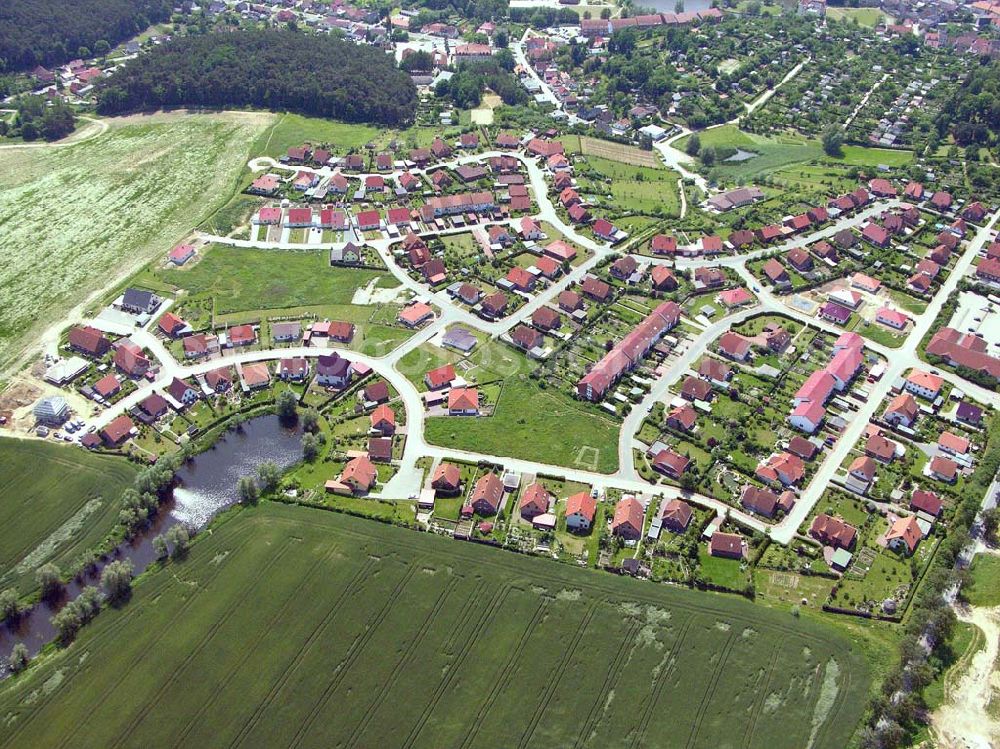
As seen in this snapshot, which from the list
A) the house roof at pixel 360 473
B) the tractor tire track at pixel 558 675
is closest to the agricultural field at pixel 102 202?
the house roof at pixel 360 473

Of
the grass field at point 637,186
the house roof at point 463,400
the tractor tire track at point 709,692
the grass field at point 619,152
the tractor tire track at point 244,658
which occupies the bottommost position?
the tractor tire track at point 244,658

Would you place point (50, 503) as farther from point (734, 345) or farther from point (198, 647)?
point (734, 345)

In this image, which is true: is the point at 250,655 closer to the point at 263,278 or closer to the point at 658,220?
the point at 263,278

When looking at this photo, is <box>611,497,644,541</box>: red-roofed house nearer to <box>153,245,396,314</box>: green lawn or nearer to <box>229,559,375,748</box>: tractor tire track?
<box>229,559,375,748</box>: tractor tire track

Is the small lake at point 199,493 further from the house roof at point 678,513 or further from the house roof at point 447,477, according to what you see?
the house roof at point 678,513

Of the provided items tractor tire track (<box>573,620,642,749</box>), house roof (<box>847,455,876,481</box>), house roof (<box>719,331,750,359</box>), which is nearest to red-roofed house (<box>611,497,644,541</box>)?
tractor tire track (<box>573,620,642,749</box>)

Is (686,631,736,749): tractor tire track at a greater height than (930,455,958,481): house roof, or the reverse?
(930,455,958,481): house roof

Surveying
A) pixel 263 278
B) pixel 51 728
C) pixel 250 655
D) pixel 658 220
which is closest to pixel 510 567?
pixel 250 655
